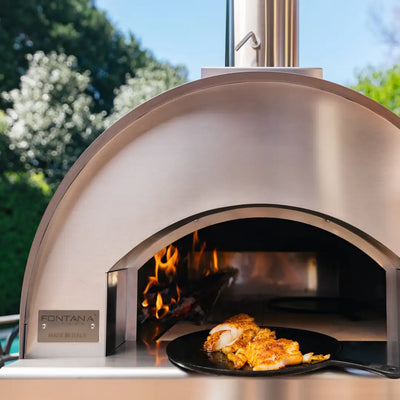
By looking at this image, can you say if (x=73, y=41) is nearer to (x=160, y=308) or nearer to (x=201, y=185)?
(x=160, y=308)

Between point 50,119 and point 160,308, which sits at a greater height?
point 50,119

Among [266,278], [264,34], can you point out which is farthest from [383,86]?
[264,34]

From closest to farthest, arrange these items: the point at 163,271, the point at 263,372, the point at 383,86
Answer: the point at 263,372, the point at 163,271, the point at 383,86

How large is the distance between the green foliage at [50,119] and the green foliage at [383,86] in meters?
4.44

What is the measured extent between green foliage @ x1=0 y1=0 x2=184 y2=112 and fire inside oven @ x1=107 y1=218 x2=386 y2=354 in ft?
24.5

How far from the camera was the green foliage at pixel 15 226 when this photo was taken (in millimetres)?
5082

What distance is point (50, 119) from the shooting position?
6820mm

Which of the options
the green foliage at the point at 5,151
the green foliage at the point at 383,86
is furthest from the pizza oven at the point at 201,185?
the green foliage at the point at 5,151

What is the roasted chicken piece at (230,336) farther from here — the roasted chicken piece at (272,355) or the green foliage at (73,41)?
the green foliage at (73,41)

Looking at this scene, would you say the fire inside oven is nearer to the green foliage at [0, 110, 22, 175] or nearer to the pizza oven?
the pizza oven

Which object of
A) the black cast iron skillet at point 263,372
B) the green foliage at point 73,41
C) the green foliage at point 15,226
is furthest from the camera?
the green foliage at point 73,41

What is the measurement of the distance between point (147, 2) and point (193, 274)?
10076mm

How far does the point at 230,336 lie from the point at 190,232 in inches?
10.7

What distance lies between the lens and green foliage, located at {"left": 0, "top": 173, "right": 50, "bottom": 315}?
5.08m
